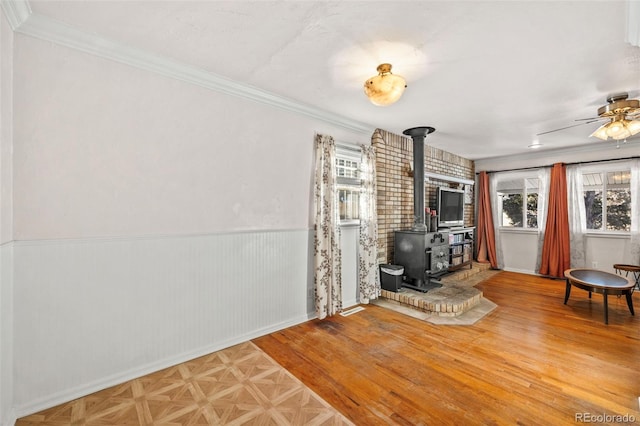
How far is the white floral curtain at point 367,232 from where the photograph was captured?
388 centimetres

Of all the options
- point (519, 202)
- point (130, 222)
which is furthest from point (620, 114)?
point (130, 222)

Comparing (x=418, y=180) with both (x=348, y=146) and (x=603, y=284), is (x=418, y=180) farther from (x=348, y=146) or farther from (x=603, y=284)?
(x=603, y=284)

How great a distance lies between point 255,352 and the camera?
2576mm

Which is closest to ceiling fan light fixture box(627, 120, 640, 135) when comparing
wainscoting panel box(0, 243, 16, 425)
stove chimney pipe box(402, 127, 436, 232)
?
stove chimney pipe box(402, 127, 436, 232)

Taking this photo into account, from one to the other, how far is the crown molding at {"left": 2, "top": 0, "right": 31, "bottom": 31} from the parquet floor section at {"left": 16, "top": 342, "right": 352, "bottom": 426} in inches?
97.1

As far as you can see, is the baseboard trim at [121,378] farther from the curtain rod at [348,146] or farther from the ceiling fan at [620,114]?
the ceiling fan at [620,114]

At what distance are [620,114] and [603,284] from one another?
78.5 inches

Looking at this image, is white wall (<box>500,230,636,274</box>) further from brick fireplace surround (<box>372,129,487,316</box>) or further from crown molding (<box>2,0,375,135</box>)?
crown molding (<box>2,0,375,135</box>)

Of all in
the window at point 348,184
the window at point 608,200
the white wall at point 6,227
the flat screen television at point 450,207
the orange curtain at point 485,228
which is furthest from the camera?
the orange curtain at point 485,228

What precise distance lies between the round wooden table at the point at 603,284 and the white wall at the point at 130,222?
3.75 metres

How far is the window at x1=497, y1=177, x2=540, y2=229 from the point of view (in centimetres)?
599

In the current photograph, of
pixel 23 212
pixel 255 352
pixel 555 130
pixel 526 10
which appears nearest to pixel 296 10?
pixel 526 10

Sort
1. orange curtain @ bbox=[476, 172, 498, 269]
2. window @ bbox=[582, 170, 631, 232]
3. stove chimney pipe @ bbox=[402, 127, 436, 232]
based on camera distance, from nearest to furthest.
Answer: stove chimney pipe @ bbox=[402, 127, 436, 232] < window @ bbox=[582, 170, 631, 232] < orange curtain @ bbox=[476, 172, 498, 269]

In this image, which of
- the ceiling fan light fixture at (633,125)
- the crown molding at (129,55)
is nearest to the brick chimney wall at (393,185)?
the crown molding at (129,55)
